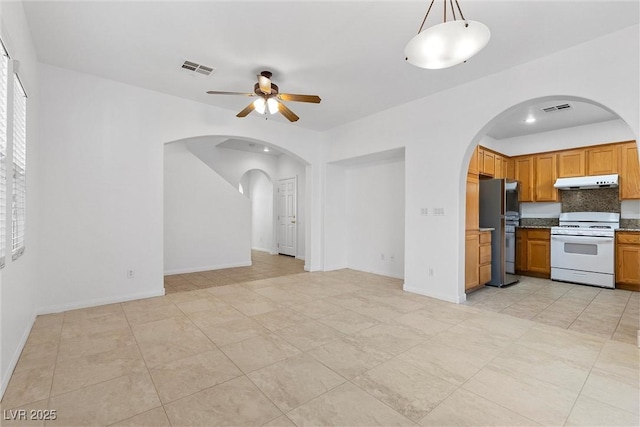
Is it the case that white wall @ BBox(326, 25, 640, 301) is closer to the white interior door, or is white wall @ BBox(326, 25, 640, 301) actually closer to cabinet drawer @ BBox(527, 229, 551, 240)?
cabinet drawer @ BBox(527, 229, 551, 240)

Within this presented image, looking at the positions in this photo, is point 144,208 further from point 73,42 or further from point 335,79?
point 335,79

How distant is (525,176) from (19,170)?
789 cm

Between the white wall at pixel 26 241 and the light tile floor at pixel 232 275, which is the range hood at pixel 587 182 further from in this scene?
the white wall at pixel 26 241

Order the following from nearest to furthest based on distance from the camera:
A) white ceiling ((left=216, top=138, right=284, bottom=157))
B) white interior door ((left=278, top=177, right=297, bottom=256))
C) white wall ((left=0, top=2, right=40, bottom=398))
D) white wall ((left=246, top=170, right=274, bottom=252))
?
1. white wall ((left=0, top=2, right=40, bottom=398))
2. white ceiling ((left=216, top=138, right=284, bottom=157))
3. white interior door ((left=278, top=177, right=297, bottom=256))
4. white wall ((left=246, top=170, right=274, bottom=252))

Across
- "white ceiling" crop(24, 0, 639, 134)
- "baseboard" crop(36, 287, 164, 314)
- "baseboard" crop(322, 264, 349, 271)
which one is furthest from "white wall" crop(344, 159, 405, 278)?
"baseboard" crop(36, 287, 164, 314)

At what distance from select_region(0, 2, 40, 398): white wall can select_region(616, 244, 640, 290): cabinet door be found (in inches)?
299

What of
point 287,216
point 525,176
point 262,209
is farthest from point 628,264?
point 262,209

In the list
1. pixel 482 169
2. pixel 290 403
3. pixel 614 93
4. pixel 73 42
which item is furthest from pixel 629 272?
pixel 73 42

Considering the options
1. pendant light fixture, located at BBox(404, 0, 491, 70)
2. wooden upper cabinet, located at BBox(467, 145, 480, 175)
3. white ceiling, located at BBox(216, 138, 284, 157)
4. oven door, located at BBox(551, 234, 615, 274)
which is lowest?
oven door, located at BBox(551, 234, 615, 274)

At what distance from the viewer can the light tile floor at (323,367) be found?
1.78 metres

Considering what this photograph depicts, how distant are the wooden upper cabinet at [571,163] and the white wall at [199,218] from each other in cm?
662

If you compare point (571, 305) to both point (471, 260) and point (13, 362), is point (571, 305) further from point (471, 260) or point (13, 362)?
point (13, 362)

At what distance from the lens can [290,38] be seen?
2953mm

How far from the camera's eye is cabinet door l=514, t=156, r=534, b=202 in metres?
6.07
